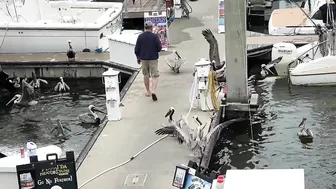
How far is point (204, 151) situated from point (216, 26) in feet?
34.6

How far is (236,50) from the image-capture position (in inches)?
485

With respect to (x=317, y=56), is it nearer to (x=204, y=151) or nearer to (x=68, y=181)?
(x=204, y=151)

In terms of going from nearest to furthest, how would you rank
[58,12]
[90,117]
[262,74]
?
[90,117] < [262,74] < [58,12]

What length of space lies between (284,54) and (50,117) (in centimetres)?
585

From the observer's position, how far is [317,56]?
1609cm

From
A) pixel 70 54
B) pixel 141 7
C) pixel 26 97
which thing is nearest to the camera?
pixel 26 97

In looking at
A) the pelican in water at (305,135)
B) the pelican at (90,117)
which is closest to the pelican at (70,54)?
the pelican at (90,117)

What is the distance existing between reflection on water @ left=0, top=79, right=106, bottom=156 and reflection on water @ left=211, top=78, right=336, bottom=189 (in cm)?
295

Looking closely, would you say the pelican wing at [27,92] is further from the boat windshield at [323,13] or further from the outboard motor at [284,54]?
the boat windshield at [323,13]

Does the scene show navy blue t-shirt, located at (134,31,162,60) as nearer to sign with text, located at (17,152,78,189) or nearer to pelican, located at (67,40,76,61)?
pelican, located at (67,40,76,61)

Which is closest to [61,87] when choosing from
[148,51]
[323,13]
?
[148,51]

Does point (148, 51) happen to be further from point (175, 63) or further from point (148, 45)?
point (175, 63)

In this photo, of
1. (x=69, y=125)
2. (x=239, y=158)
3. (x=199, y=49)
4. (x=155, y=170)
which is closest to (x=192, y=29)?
(x=199, y=49)

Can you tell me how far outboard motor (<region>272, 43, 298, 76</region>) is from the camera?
15.9m
